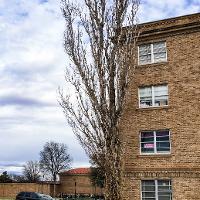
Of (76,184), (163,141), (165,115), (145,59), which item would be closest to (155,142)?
(163,141)

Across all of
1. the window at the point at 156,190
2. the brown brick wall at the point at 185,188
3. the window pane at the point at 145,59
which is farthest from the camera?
the window pane at the point at 145,59

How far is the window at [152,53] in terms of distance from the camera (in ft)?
82.1

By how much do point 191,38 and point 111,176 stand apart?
9.67 meters

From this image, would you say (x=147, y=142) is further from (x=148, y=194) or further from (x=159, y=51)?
(x=159, y=51)

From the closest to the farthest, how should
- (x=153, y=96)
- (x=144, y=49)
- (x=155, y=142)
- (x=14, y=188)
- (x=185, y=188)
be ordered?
(x=185, y=188), (x=155, y=142), (x=153, y=96), (x=144, y=49), (x=14, y=188)

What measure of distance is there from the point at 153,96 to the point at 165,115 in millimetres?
1422

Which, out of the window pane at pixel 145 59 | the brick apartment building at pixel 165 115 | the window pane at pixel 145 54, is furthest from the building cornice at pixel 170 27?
the window pane at pixel 145 59

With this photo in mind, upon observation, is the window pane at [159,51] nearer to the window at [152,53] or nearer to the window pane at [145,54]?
the window at [152,53]

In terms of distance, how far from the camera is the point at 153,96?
24594 mm

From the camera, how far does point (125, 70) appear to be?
21703 millimetres

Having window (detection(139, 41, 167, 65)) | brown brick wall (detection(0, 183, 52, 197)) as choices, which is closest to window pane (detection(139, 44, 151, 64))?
window (detection(139, 41, 167, 65))

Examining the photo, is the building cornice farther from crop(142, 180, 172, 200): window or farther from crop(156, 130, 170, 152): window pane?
crop(142, 180, 172, 200): window

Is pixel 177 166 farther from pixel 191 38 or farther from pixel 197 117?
pixel 191 38

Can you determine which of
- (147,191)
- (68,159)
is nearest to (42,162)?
(68,159)
